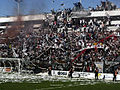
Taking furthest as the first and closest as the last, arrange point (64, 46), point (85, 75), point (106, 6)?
1. point (106, 6)
2. point (64, 46)
3. point (85, 75)

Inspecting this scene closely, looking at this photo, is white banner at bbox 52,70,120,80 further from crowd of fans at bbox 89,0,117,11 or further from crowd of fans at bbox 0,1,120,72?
crowd of fans at bbox 89,0,117,11

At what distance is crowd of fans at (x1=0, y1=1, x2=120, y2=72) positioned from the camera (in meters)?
36.0

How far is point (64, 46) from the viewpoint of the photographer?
3934 centimetres

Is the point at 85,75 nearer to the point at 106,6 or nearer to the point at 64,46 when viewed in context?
the point at 64,46

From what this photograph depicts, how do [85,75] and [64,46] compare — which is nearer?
[85,75]

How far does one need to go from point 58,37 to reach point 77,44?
420 centimetres

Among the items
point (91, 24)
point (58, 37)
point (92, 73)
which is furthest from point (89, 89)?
point (91, 24)

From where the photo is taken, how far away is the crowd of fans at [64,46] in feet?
118

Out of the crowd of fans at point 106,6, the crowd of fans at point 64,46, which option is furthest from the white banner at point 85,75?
the crowd of fans at point 106,6

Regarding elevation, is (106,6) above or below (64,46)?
above

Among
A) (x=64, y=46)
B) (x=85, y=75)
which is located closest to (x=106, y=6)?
(x=64, y=46)

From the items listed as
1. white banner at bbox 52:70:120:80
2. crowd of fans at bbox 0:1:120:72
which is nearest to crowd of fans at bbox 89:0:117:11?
crowd of fans at bbox 0:1:120:72

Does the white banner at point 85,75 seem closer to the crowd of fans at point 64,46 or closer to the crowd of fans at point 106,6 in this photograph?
the crowd of fans at point 64,46

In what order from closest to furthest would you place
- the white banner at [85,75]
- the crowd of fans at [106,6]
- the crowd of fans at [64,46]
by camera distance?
the white banner at [85,75]
the crowd of fans at [64,46]
the crowd of fans at [106,6]
